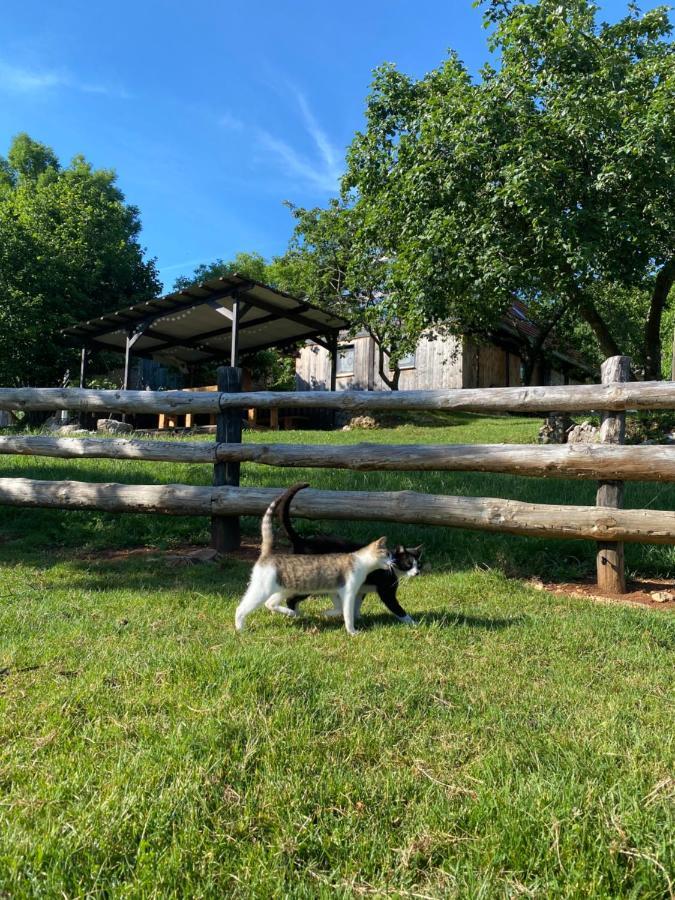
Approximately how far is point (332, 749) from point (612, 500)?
394cm

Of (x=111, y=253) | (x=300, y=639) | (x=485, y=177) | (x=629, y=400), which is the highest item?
(x=111, y=253)

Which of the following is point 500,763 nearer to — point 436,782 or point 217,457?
point 436,782

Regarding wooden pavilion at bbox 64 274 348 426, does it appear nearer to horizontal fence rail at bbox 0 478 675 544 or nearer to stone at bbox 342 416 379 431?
stone at bbox 342 416 379 431

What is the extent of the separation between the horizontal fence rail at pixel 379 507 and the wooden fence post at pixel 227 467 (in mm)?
260

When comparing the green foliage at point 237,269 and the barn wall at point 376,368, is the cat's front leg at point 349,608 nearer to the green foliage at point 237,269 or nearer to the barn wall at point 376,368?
the barn wall at point 376,368

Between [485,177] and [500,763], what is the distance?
1342cm

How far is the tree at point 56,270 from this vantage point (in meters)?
24.8

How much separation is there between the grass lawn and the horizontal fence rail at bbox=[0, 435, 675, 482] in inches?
49.9

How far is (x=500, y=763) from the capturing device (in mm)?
2307

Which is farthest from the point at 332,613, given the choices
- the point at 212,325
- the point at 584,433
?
the point at 212,325

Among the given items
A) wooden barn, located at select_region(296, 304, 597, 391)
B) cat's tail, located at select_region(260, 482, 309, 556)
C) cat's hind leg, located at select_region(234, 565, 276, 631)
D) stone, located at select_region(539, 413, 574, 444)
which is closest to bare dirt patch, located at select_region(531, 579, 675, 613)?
cat's tail, located at select_region(260, 482, 309, 556)

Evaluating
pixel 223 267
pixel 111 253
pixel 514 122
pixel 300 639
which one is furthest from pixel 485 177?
pixel 223 267

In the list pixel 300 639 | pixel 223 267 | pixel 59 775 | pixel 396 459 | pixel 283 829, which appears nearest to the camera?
pixel 283 829

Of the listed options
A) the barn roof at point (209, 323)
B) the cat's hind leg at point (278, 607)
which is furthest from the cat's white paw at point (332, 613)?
the barn roof at point (209, 323)
